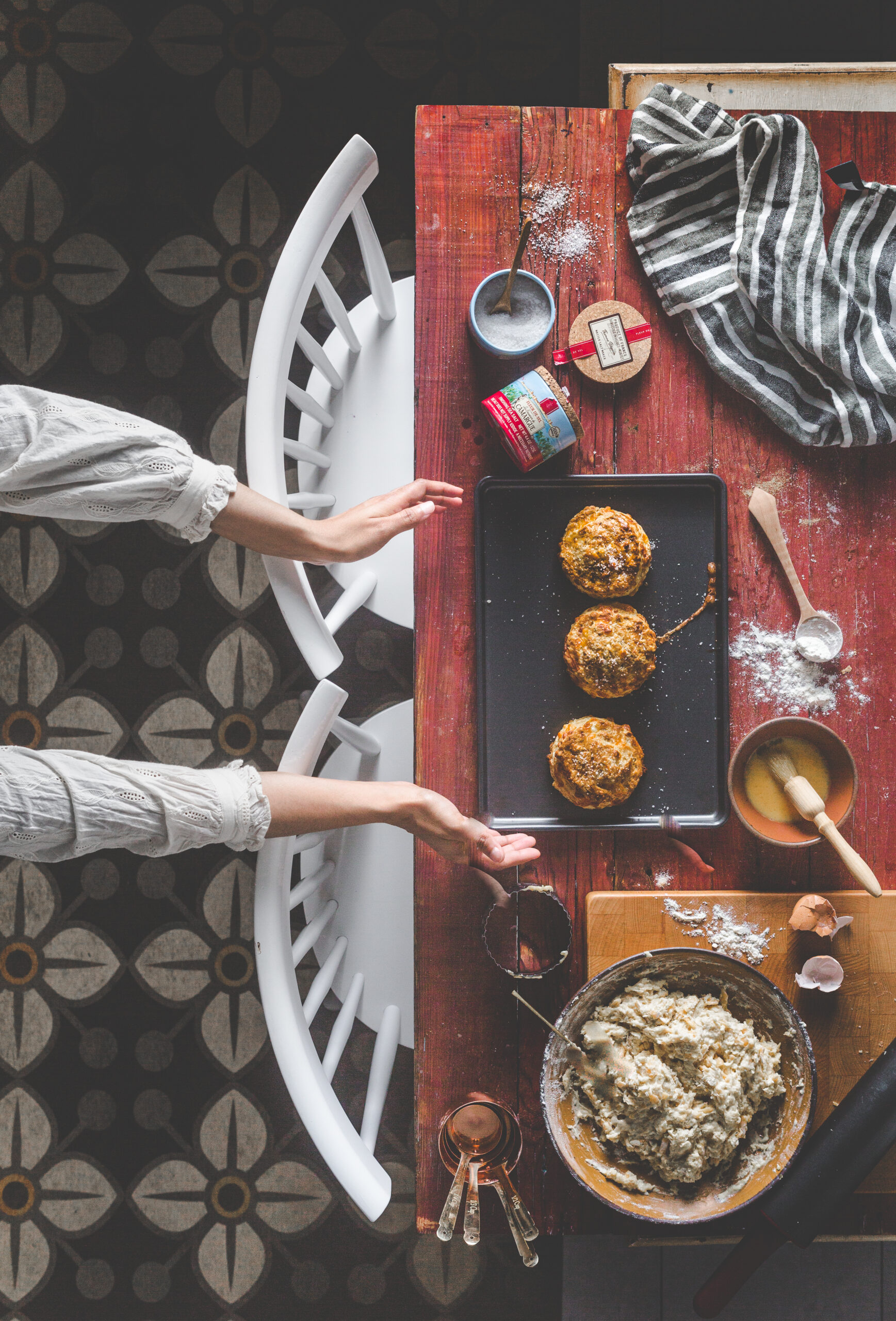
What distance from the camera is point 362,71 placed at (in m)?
1.90

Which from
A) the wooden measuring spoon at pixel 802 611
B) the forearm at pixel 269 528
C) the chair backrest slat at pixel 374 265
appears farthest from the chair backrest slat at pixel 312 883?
the chair backrest slat at pixel 374 265

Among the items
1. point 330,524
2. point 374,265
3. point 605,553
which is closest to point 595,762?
point 605,553

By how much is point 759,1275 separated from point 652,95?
7.07 ft

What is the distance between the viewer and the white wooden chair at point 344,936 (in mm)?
1079

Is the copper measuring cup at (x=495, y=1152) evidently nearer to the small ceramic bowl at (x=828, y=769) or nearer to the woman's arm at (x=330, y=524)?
the small ceramic bowl at (x=828, y=769)

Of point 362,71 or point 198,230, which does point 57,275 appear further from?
point 362,71

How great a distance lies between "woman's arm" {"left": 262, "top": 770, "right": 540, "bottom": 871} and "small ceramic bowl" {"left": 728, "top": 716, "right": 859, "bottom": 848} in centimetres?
30

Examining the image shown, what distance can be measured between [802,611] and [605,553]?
327 millimetres

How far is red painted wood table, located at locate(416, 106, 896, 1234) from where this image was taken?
48.8 inches

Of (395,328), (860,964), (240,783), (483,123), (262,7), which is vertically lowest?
(860,964)

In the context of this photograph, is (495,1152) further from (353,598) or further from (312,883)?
(353,598)

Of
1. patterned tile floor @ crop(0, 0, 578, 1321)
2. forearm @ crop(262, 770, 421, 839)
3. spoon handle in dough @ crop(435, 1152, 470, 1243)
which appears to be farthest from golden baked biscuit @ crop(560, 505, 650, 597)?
spoon handle in dough @ crop(435, 1152, 470, 1243)

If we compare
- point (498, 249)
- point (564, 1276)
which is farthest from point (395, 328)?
point (564, 1276)

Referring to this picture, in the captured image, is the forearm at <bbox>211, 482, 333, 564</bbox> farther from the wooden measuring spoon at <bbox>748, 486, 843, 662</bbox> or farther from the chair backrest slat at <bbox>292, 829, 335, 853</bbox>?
the wooden measuring spoon at <bbox>748, 486, 843, 662</bbox>
